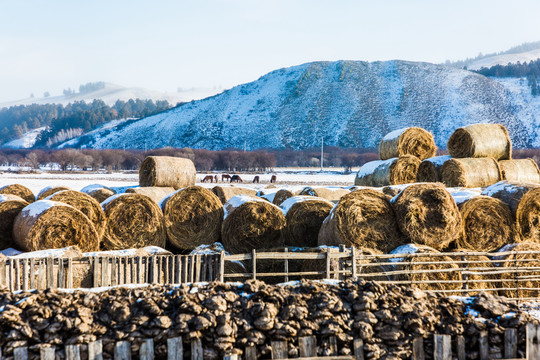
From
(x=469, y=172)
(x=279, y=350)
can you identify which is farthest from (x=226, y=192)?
(x=279, y=350)

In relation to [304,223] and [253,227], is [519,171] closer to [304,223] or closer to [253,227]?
[304,223]

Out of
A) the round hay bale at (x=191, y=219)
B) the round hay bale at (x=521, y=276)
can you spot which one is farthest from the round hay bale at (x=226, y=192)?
the round hay bale at (x=521, y=276)

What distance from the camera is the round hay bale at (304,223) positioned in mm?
12906

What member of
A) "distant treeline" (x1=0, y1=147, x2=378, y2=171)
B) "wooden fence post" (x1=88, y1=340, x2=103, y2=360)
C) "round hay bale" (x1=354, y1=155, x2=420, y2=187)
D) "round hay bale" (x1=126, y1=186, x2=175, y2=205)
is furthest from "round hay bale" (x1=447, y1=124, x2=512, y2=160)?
"distant treeline" (x1=0, y1=147, x2=378, y2=171)

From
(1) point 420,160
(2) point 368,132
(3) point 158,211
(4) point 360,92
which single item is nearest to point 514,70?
(4) point 360,92

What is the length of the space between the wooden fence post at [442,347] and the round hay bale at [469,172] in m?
10.1

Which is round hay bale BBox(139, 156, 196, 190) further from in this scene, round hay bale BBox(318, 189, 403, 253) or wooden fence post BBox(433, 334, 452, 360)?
wooden fence post BBox(433, 334, 452, 360)

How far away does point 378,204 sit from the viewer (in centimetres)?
1153

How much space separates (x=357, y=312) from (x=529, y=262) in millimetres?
5728

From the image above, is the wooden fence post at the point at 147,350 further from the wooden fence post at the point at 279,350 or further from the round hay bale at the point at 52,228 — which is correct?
the round hay bale at the point at 52,228

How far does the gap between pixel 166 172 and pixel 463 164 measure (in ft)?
31.0

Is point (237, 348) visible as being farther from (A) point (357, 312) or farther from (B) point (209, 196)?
(B) point (209, 196)

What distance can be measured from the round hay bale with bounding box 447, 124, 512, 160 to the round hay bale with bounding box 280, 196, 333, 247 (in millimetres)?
7173

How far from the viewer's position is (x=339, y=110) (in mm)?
124188
